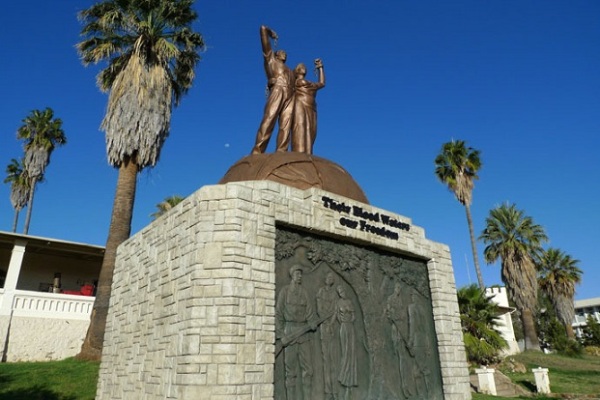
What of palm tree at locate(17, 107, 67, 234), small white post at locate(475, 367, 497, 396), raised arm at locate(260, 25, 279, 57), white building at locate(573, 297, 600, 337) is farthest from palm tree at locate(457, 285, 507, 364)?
white building at locate(573, 297, 600, 337)

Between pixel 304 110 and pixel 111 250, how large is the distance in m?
9.48

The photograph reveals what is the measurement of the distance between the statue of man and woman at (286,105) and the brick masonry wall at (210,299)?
2.97 m

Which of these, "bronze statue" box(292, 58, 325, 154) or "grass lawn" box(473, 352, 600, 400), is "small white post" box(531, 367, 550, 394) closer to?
"grass lawn" box(473, 352, 600, 400)

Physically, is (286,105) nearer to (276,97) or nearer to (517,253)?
(276,97)

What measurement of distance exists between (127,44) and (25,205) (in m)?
19.6

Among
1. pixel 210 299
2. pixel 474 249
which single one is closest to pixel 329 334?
pixel 210 299

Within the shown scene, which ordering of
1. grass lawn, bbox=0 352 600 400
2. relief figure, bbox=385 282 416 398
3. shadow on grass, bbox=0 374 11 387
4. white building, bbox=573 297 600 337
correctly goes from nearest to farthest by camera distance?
relief figure, bbox=385 282 416 398, grass lawn, bbox=0 352 600 400, shadow on grass, bbox=0 374 11 387, white building, bbox=573 297 600 337

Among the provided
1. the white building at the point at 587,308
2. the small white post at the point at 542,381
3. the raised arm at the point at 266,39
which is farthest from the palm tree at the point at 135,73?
the white building at the point at 587,308

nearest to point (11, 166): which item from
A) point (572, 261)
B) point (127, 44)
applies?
point (127, 44)

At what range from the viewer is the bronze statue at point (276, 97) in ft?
37.6

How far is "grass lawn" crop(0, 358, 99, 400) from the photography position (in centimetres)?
1141

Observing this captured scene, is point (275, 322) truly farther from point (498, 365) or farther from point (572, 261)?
point (572, 261)

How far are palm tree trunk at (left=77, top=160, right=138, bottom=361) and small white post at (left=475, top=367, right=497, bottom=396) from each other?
1400 centimetres

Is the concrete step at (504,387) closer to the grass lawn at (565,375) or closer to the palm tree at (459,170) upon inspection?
the grass lawn at (565,375)
